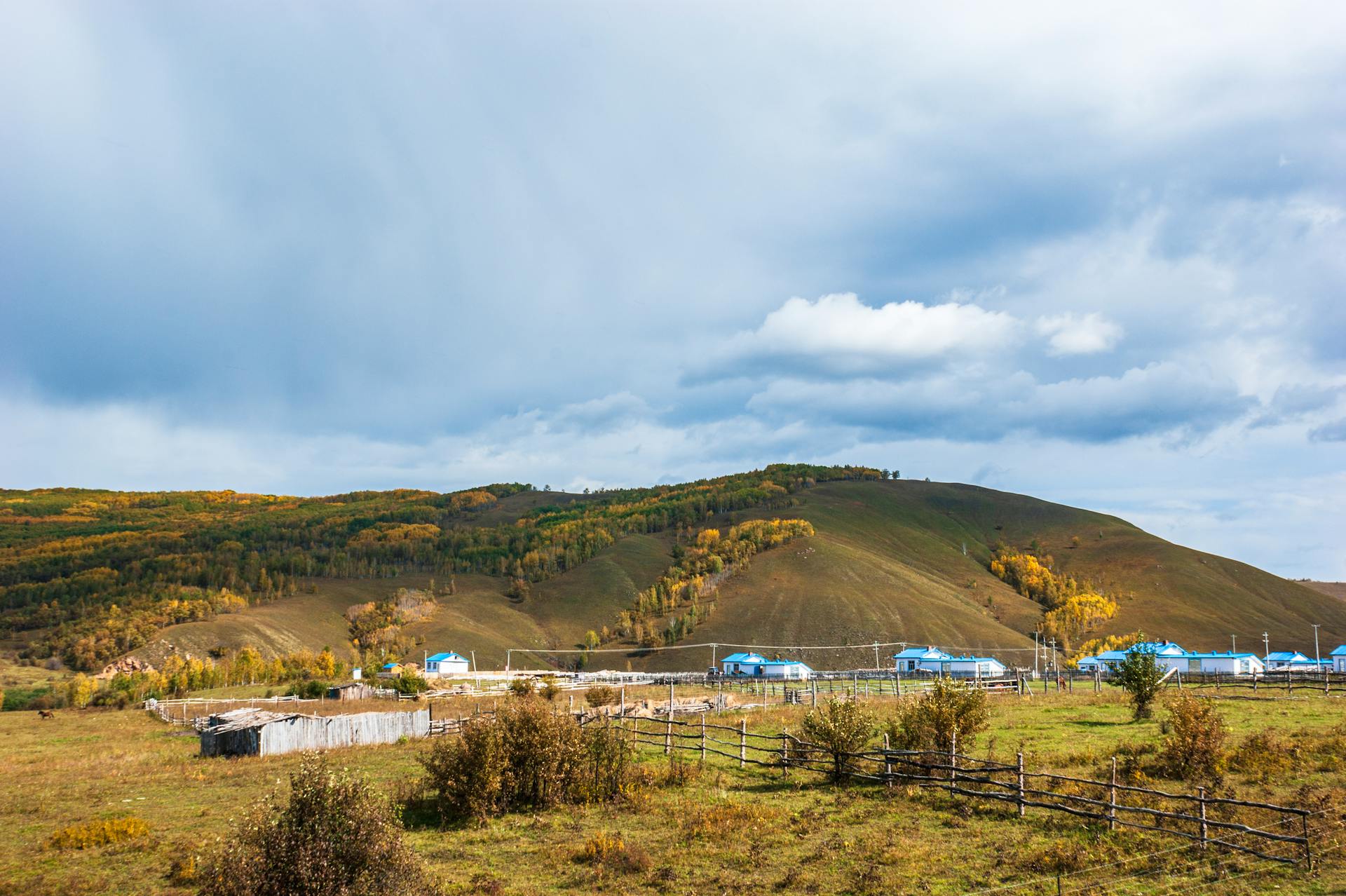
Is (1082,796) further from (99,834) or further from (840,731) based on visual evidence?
(99,834)

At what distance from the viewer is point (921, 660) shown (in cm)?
9819

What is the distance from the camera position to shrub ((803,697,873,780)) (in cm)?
2625

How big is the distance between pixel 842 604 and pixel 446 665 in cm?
5892

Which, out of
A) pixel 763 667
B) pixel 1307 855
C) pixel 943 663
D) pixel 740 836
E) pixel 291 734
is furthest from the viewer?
pixel 763 667

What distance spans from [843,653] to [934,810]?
98080mm

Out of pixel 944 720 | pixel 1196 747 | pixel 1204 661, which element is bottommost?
pixel 1204 661

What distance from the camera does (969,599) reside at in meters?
153

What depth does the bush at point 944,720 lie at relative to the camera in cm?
2638

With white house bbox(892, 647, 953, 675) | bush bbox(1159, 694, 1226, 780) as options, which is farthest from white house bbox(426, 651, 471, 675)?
bush bbox(1159, 694, 1226, 780)

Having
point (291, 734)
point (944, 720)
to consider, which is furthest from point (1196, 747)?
point (291, 734)

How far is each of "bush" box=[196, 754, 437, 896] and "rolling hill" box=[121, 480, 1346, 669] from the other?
107m

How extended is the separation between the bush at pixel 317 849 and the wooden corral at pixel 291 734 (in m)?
25.5

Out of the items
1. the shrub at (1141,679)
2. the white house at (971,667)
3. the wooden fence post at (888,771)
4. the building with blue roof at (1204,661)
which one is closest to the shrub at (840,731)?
the wooden fence post at (888,771)

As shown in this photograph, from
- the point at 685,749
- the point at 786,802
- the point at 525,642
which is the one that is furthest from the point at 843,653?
the point at 786,802
